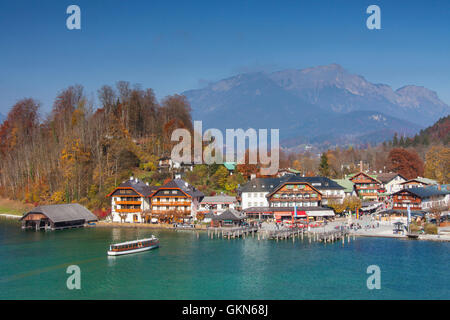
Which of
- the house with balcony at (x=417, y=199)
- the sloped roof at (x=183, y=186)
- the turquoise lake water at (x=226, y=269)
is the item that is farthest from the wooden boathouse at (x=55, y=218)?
the house with balcony at (x=417, y=199)

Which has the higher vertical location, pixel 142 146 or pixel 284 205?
pixel 142 146

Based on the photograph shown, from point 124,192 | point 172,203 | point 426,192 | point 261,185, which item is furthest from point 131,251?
point 426,192

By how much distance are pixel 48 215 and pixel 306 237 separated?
Result: 128 feet

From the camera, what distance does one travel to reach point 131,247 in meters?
49.4

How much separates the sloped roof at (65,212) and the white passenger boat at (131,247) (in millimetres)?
23054

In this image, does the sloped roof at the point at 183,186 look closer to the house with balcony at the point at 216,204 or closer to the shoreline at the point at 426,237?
the house with balcony at the point at 216,204

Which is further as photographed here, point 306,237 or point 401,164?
point 401,164

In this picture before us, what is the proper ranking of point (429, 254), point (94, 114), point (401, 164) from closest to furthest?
point (429, 254)
point (94, 114)
point (401, 164)

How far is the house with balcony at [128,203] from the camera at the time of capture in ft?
234

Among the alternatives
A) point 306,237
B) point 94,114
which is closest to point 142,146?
point 94,114

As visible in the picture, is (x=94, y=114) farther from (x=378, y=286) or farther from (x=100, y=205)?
(x=378, y=286)

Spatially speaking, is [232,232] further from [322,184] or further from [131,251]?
[322,184]
